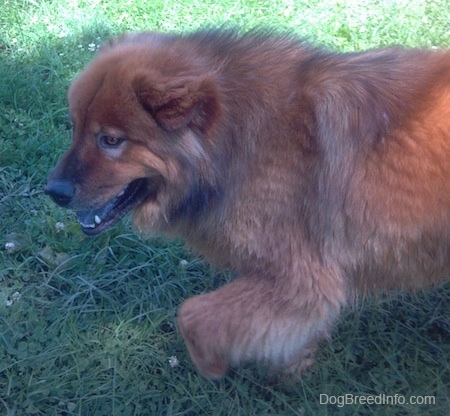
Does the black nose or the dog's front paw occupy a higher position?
the black nose

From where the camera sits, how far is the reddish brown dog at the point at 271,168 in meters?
2.56

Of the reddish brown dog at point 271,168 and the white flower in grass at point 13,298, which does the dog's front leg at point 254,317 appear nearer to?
the reddish brown dog at point 271,168

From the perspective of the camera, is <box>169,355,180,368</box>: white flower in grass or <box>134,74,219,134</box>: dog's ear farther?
<box>169,355,180,368</box>: white flower in grass

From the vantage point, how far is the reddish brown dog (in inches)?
101

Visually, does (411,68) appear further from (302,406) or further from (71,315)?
(71,315)

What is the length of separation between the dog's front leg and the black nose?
0.66 meters

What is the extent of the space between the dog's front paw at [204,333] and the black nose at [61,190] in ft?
2.16

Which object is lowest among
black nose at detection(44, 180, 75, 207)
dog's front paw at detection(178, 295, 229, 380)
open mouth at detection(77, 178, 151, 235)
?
dog's front paw at detection(178, 295, 229, 380)

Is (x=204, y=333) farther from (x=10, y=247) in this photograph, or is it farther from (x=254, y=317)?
(x=10, y=247)

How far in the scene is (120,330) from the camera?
3.26 metres

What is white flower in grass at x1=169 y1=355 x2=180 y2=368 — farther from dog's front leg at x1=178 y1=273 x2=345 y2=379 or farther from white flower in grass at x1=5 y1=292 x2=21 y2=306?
white flower in grass at x1=5 y1=292 x2=21 y2=306

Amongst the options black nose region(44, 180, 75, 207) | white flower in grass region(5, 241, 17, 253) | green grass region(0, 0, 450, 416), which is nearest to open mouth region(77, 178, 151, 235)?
black nose region(44, 180, 75, 207)

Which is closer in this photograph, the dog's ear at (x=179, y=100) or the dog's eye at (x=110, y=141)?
the dog's ear at (x=179, y=100)

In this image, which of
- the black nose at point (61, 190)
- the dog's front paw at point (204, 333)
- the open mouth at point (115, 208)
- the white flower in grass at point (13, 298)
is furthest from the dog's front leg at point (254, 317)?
the white flower in grass at point (13, 298)
